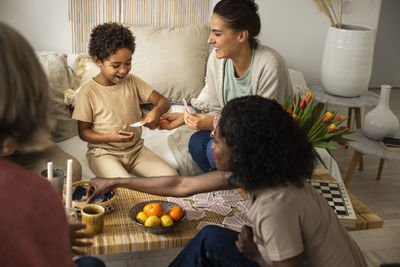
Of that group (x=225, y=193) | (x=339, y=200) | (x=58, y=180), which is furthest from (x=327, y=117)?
(x=58, y=180)

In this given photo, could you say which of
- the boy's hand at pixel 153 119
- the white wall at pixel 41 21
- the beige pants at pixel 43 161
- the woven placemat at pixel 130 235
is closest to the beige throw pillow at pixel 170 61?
the white wall at pixel 41 21

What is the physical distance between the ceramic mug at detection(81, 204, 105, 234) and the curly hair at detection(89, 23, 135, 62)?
858 millimetres

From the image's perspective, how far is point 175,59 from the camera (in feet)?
9.80

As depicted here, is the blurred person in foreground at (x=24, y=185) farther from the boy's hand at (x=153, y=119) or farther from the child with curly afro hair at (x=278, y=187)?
the boy's hand at (x=153, y=119)

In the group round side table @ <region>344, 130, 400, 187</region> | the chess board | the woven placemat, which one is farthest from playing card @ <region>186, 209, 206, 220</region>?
round side table @ <region>344, 130, 400, 187</region>

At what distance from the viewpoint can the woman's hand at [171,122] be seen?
2.46m

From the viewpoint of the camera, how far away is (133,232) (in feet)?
5.55

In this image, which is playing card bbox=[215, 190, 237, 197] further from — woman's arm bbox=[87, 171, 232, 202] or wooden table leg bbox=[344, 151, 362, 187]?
wooden table leg bbox=[344, 151, 362, 187]

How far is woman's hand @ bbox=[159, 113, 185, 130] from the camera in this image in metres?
2.46

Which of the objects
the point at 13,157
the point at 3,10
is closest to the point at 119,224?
the point at 13,157

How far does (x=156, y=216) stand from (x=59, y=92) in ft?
4.09

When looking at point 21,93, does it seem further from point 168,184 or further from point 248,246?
point 168,184

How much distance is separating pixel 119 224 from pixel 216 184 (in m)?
0.39

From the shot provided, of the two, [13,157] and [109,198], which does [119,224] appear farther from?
[13,157]
